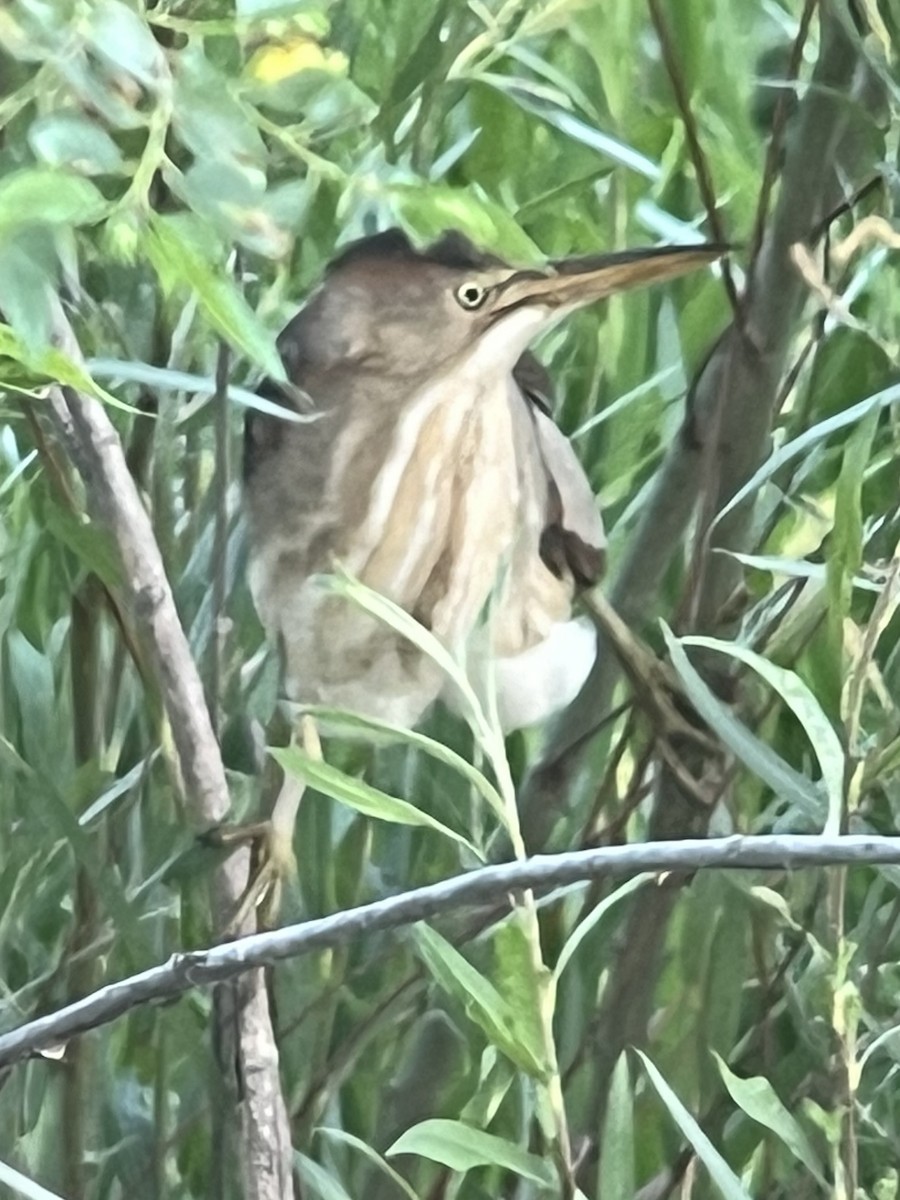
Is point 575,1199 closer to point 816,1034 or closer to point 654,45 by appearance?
point 816,1034

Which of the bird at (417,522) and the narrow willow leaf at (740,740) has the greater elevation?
the bird at (417,522)

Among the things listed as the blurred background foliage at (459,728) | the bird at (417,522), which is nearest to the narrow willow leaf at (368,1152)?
the blurred background foliage at (459,728)

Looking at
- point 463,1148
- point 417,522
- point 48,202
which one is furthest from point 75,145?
point 463,1148

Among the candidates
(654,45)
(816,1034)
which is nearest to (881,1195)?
(816,1034)

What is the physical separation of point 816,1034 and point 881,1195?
0.17 feet

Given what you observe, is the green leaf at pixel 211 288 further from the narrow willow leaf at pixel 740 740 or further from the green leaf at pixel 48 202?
the narrow willow leaf at pixel 740 740

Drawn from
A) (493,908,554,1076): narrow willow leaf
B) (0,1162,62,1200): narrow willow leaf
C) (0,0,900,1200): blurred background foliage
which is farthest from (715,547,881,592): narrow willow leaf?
(0,1162,62,1200): narrow willow leaf

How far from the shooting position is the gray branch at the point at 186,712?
1.13ft

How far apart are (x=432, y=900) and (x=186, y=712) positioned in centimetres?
8

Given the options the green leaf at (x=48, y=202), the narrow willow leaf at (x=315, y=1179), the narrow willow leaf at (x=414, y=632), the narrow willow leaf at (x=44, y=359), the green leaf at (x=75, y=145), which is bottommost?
the narrow willow leaf at (x=315, y=1179)

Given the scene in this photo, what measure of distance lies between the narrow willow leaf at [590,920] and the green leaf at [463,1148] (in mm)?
44

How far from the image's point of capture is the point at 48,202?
10.9 inches

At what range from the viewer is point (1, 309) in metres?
0.30

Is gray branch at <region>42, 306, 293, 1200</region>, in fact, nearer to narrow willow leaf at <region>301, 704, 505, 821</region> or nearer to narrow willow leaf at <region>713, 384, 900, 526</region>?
narrow willow leaf at <region>301, 704, 505, 821</region>
